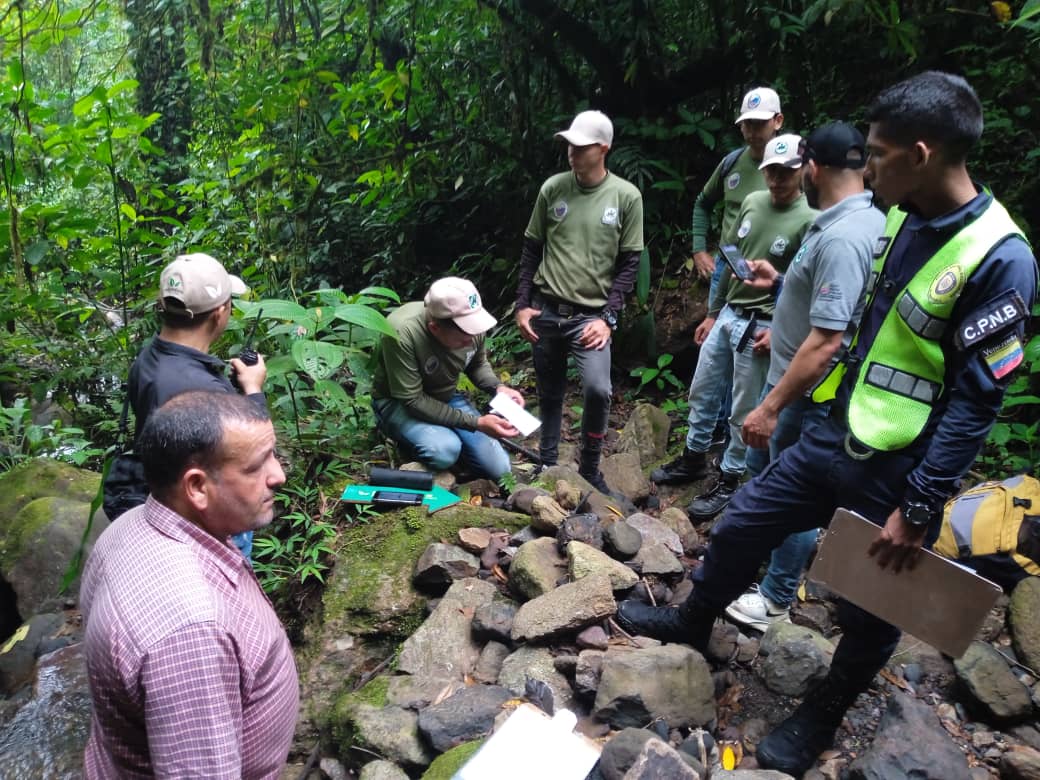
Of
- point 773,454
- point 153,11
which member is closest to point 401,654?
point 773,454

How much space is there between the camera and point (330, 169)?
8.13 meters

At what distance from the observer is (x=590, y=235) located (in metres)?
4.40

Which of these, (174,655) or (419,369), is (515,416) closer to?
(419,369)

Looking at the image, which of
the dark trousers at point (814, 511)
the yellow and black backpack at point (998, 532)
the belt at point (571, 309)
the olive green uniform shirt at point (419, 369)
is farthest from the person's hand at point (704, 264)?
the dark trousers at point (814, 511)

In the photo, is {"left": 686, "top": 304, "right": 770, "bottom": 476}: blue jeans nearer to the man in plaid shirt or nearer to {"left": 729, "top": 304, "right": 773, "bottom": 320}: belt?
{"left": 729, "top": 304, "right": 773, "bottom": 320}: belt

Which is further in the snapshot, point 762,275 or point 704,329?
point 704,329

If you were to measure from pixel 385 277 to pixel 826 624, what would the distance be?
6.83m

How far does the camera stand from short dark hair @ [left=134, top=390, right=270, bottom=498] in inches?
63.9

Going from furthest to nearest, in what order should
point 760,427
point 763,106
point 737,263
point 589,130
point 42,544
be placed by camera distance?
point 42,544 → point 763,106 → point 589,130 → point 737,263 → point 760,427

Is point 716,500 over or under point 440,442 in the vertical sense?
under

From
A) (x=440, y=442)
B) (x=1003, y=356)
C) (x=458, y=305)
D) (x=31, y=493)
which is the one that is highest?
(x=1003, y=356)

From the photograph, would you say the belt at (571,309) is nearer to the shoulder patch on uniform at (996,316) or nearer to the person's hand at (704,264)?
the person's hand at (704,264)

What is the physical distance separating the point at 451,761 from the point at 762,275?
8.74 feet

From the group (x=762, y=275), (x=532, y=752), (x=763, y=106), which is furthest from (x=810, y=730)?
(x=763, y=106)
